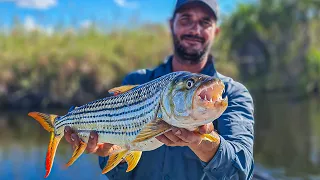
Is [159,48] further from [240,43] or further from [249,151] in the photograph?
[249,151]

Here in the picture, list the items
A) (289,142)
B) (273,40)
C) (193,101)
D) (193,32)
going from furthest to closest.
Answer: (273,40)
(289,142)
(193,32)
(193,101)

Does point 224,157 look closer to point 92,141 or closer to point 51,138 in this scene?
point 92,141

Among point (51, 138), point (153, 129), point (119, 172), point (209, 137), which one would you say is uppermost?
point (153, 129)

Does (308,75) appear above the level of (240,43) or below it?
below

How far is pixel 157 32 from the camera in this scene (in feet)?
125

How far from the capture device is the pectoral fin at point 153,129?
9.45 feet

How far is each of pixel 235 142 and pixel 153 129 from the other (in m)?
0.96

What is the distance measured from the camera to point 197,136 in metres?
2.87

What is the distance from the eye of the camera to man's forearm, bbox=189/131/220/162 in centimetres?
311

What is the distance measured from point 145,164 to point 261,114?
2367cm

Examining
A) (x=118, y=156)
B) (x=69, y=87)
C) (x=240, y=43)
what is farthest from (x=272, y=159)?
(x=240, y=43)

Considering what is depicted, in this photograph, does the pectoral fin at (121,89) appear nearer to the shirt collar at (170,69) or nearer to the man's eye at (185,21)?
the shirt collar at (170,69)

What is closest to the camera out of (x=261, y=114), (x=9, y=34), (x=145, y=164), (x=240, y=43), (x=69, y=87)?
(x=145, y=164)

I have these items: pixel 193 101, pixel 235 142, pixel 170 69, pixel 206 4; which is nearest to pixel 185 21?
pixel 206 4
